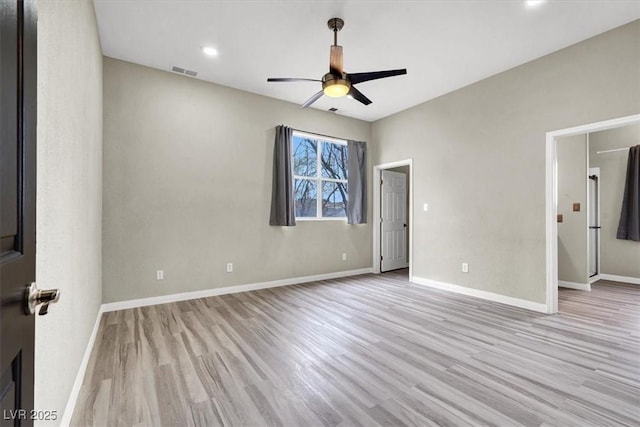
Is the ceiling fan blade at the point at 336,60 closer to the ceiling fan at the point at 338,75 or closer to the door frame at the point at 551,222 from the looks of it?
the ceiling fan at the point at 338,75

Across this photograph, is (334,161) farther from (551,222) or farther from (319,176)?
(551,222)

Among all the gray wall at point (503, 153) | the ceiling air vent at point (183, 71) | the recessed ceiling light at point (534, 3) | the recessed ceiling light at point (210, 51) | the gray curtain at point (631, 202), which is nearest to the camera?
the recessed ceiling light at point (534, 3)

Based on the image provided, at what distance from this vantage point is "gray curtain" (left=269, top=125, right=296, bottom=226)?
15.1 ft

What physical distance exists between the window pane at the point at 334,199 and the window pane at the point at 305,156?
1.28 feet

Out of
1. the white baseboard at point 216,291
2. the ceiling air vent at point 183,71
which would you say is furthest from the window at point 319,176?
the ceiling air vent at point 183,71

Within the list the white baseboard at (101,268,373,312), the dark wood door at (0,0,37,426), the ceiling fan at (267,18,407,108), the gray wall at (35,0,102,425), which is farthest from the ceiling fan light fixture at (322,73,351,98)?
the white baseboard at (101,268,373,312)

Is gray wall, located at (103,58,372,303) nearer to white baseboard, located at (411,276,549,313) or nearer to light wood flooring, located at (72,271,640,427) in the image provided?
light wood flooring, located at (72,271,640,427)

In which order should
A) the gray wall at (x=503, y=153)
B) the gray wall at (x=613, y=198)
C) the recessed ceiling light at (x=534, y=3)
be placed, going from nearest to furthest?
the recessed ceiling light at (x=534, y=3), the gray wall at (x=503, y=153), the gray wall at (x=613, y=198)

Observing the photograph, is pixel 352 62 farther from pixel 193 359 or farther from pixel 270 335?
pixel 193 359

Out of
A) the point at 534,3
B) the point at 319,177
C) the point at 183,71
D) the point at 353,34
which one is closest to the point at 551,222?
the point at 534,3

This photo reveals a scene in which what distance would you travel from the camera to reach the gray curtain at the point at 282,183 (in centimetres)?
459

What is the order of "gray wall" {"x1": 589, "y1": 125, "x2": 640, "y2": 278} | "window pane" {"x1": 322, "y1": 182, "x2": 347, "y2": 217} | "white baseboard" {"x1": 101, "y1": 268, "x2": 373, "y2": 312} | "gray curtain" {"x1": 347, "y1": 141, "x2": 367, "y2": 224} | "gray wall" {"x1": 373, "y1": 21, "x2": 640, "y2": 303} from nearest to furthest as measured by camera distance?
"gray wall" {"x1": 373, "y1": 21, "x2": 640, "y2": 303} → "white baseboard" {"x1": 101, "y1": 268, "x2": 373, "y2": 312} → "gray wall" {"x1": 589, "y1": 125, "x2": 640, "y2": 278} → "window pane" {"x1": 322, "y1": 182, "x2": 347, "y2": 217} → "gray curtain" {"x1": 347, "y1": 141, "x2": 367, "y2": 224}

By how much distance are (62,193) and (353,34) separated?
2921 millimetres

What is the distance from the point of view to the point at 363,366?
7.22 ft
